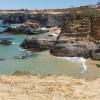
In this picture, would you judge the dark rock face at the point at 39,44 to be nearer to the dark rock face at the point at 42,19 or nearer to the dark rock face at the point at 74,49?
the dark rock face at the point at 74,49

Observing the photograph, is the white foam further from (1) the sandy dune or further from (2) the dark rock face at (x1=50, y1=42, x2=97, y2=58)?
(1) the sandy dune

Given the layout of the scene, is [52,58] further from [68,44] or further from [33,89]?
[33,89]

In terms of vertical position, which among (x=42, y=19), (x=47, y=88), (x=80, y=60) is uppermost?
(x=47, y=88)

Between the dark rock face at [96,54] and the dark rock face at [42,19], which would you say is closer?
the dark rock face at [96,54]

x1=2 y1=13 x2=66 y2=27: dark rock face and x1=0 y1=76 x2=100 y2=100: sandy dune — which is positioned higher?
x1=0 y1=76 x2=100 y2=100: sandy dune

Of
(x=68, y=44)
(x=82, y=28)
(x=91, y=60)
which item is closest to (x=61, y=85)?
(x=91, y=60)

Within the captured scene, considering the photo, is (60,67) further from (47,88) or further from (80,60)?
(47,88)

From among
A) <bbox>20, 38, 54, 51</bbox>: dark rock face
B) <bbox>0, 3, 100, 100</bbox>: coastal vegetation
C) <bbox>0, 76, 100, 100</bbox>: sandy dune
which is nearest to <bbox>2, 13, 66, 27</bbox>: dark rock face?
<bbox>0, 3, 100, 100</bbox>: coastal vegetation

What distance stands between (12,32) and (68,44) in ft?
143

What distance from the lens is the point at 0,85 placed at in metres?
15.8

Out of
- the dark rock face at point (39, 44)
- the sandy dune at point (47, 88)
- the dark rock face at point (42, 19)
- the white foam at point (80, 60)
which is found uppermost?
the sandy dune at point (47, 88)

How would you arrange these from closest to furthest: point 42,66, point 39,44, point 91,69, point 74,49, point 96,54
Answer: point 91,69
point 42,66
point 96,54
point 74,49
point 39,44

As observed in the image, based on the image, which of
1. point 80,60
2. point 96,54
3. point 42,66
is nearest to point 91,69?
point 42,66

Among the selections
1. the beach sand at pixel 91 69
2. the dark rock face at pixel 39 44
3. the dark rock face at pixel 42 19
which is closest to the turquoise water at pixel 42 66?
the beach sand at pixel 91 69
